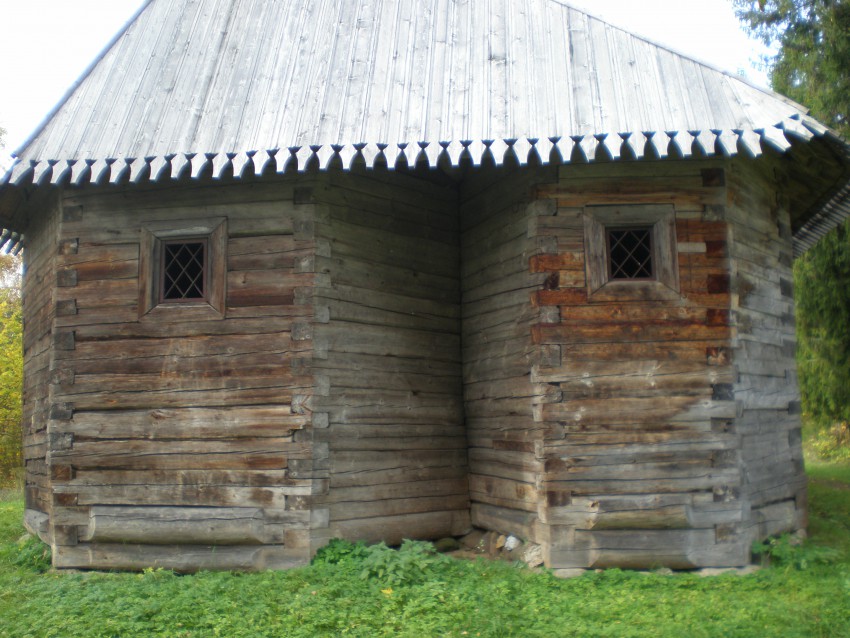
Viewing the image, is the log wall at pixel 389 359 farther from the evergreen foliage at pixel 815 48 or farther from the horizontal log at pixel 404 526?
the evergreen foliage at pixel 815 48

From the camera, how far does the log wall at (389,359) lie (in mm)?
8258

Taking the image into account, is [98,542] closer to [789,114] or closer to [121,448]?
[121,448]

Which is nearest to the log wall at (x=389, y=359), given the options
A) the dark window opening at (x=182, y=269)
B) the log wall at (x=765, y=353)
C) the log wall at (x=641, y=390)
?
the dark window opening at (x=182, y=269)

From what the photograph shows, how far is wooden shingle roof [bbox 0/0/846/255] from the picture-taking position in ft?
25.3

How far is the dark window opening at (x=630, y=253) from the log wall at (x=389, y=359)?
1996mm

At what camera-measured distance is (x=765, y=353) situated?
349 inches

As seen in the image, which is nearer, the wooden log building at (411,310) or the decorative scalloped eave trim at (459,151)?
the decorative scalloped eave trim at (459,151)

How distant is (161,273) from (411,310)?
273cm

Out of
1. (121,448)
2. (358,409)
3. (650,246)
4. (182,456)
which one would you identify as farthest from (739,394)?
(121,448)

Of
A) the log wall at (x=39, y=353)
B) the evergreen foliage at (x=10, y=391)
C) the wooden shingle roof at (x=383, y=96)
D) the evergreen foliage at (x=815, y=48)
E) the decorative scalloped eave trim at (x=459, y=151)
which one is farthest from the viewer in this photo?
the evergreen foliage at (x=10, y=391)

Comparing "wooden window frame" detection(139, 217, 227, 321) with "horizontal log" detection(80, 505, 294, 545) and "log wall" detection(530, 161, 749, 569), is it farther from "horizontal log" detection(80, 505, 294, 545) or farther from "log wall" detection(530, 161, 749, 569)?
"log wall" detection(530, 161, 749, 569)

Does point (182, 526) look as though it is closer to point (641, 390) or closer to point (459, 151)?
point (459, 151)

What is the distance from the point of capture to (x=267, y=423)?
319 inches

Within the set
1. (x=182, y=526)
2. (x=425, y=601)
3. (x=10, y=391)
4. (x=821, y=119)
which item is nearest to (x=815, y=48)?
(x=821, y=119)
